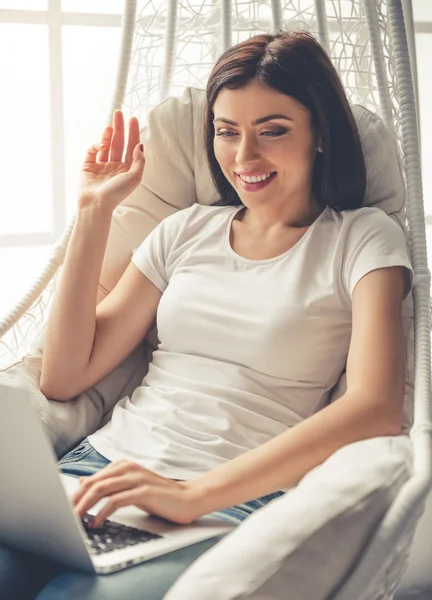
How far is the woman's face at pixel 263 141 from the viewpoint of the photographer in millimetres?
1387

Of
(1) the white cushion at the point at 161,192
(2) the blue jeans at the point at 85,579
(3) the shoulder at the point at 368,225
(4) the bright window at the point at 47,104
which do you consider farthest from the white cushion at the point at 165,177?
(4) the bright window at the point at 47,104

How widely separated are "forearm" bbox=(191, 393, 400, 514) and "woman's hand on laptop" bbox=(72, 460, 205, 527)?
3 centimetres

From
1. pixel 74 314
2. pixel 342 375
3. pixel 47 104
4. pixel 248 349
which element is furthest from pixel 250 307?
pixel 47 104

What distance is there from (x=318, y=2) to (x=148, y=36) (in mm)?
395

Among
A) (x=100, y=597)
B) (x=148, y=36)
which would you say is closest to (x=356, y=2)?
(x=148, y=36)

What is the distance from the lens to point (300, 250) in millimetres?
1408

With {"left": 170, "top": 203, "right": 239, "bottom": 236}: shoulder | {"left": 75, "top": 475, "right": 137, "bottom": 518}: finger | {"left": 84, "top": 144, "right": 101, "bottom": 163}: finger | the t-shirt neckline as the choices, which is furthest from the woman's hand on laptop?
{"left": 84, "top": 144, "right": 101, "bottom": 163}: finger

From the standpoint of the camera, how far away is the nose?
1390mm

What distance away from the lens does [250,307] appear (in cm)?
137

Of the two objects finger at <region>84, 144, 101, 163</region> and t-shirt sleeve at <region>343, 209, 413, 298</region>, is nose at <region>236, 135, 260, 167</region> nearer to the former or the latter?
t-shirt sleeve at <region>343, 209, 413, 298</region>

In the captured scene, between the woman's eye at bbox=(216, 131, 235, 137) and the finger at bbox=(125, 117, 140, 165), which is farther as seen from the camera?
the finger at bbox=(125, 117, 140, 165)

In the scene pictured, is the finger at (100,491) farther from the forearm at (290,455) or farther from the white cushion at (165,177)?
the white cushion at (165,177)

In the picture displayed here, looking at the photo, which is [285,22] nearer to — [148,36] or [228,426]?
[148,36]

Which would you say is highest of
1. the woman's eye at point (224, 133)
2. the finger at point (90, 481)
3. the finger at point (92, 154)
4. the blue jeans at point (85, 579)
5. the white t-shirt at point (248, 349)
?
the finger at point (92, 154)
